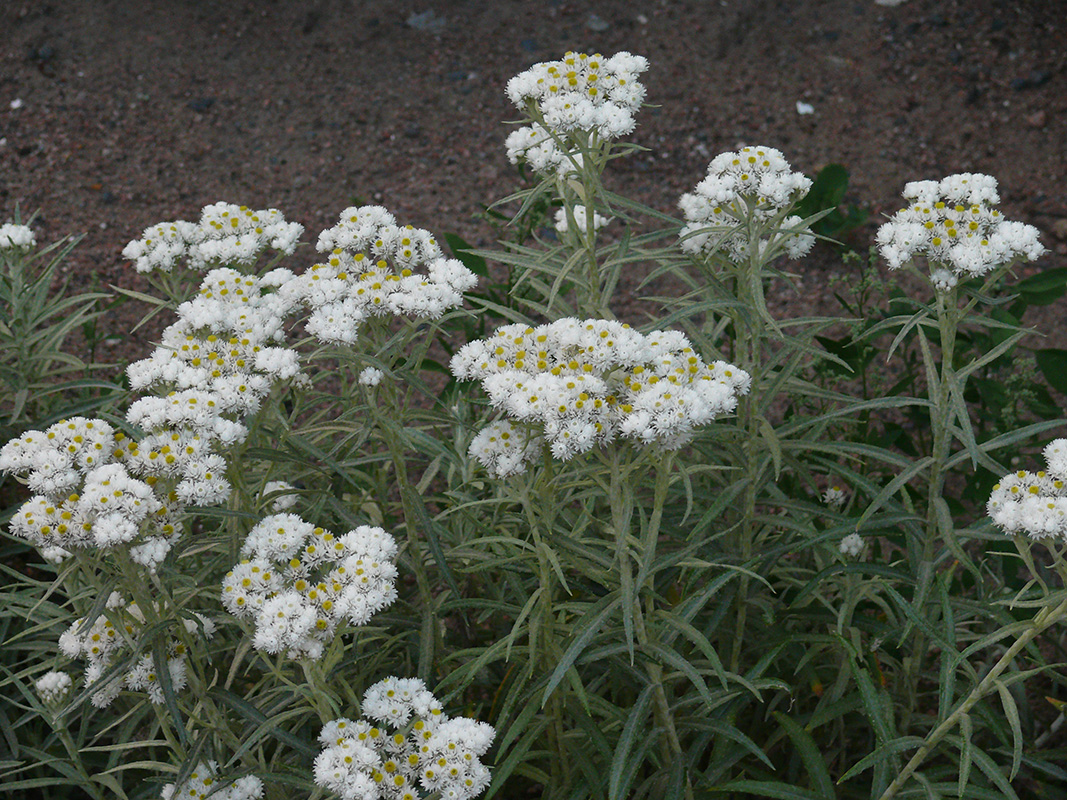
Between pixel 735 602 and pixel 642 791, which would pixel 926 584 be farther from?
pixel 642 791

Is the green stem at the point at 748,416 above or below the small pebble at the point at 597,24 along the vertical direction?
above

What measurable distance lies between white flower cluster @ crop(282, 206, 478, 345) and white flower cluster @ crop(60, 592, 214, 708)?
68 cm

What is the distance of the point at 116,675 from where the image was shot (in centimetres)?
204

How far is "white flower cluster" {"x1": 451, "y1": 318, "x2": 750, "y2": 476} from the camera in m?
1.87

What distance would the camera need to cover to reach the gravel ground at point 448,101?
5.18 meters

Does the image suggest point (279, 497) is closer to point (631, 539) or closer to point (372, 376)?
point (372, 376)

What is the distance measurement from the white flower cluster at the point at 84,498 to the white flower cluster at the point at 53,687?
389 mm

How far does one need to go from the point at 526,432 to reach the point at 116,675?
91 centimetres

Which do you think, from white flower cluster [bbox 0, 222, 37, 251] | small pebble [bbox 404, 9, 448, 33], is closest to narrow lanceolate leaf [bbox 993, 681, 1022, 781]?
white flower cluster [bbox 0, 222, 37, 251]

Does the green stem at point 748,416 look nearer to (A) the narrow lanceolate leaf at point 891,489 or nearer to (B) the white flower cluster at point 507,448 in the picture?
(A) the narrow lanceolate leaf at point 891,489

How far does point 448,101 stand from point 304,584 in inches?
166

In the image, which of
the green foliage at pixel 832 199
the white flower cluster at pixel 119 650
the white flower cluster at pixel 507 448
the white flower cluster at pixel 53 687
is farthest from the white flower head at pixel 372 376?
the green foliage at pixel 832 199

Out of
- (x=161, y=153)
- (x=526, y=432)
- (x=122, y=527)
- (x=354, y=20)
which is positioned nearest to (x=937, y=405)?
(x=526, y=432)

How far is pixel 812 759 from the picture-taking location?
88.7 inches
